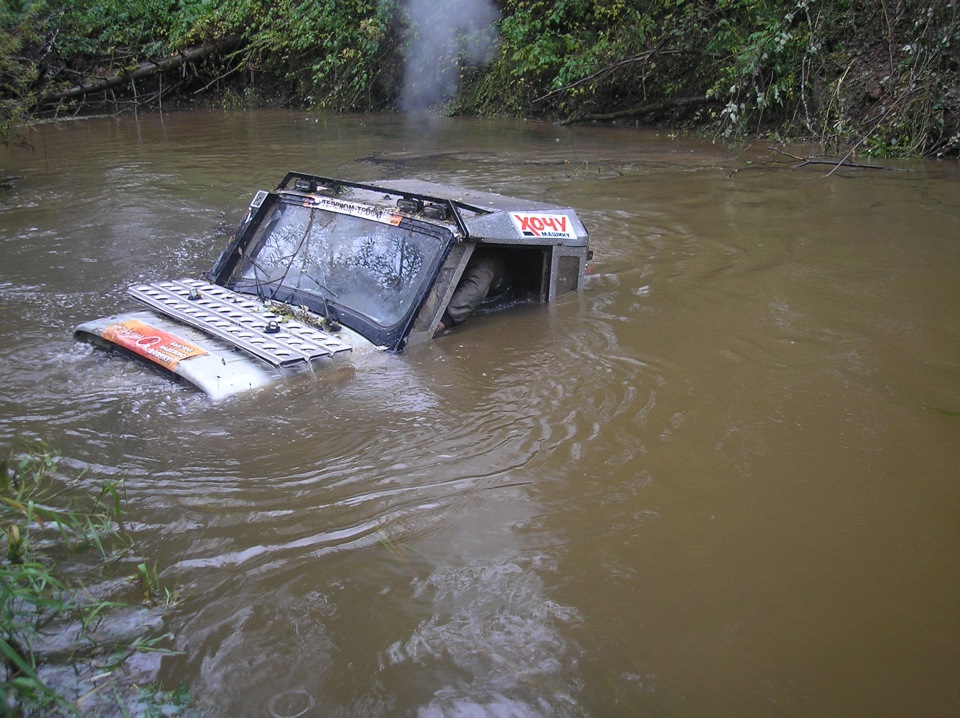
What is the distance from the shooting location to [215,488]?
132 inches

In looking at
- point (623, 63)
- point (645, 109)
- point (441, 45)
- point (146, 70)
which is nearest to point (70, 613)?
point (623, 63)

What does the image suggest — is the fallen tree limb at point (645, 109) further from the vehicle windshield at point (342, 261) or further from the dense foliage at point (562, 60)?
the vehicle windshield at point (342, 261)

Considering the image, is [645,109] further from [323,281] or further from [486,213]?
[323,281]

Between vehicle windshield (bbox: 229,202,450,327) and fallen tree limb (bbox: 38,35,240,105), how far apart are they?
13.1 metres

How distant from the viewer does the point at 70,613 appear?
262 centimetres

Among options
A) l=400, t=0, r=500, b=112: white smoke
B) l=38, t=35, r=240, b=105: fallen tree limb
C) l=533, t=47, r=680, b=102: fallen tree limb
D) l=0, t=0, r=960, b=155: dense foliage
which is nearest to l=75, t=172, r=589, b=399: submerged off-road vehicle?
l=0, t=0, r=960, b=155: dense foliage

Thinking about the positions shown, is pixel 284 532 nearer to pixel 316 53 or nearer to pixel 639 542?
pixel 639 542

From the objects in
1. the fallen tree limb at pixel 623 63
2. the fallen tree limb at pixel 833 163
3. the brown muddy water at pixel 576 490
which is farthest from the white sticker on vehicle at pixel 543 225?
the fallen tree limb at pixel 623 63

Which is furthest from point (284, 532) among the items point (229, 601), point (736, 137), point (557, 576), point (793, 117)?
point (793, 117)

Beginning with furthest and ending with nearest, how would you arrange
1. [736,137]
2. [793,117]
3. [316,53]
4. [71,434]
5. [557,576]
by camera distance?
[316,53] < [793,117] < [736,137] < [71,434] < [557,576]

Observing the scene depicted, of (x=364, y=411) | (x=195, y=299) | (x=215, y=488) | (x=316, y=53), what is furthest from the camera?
(x=316, y=53)

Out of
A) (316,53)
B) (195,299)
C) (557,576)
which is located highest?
(316,53)

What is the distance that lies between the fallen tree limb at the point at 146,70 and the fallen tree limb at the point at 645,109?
840 cm

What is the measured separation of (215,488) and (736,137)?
9.81 metres
